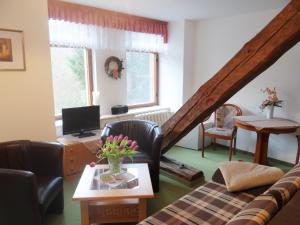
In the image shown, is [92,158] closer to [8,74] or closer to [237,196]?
[8,74]

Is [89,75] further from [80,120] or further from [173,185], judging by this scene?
[173,185]

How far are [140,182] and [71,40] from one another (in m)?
2.26

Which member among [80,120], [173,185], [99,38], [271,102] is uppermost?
[99,38]

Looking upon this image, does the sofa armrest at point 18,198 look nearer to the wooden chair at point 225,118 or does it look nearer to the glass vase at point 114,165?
the glass vase at point 114,165

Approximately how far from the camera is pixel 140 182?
7.30 feet

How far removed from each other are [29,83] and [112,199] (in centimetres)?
159

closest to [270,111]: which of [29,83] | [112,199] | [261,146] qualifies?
[261,146]

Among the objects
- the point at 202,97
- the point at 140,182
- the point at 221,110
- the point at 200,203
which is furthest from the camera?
the point at 221,110

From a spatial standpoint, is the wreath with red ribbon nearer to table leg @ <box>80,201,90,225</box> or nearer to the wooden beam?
the wooden beam

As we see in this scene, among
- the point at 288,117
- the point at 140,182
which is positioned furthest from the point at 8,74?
the point at 288,117

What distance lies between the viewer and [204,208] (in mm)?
1822

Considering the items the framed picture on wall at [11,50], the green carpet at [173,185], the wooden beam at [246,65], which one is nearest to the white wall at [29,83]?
the framed picture on wall at [11,50]

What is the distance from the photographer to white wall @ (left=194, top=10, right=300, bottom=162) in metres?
3.58

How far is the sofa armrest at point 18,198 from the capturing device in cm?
184
